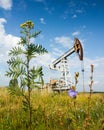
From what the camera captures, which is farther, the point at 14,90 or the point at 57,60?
the point at 57,60

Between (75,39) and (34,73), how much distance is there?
949 inches

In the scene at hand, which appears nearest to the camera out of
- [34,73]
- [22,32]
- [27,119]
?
[34,73]

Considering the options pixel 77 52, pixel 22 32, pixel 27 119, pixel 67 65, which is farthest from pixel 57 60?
pixel 22 32

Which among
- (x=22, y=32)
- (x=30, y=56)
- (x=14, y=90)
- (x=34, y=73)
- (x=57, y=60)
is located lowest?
(x=14, y=90)

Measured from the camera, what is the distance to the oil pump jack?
85.1ft

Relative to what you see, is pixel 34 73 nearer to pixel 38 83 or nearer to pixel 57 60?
pixel 38 83

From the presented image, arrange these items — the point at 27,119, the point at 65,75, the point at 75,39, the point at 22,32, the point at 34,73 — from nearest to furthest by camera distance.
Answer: the point at 34,73 < the point at 22,32 < the point at 27,119 < the point at 75,39 < the point at 65,75

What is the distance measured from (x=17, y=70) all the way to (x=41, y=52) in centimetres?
29

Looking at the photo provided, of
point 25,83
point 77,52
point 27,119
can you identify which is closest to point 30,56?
point 25,83

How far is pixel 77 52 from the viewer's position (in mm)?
26359

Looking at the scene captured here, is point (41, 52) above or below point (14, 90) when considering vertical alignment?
above

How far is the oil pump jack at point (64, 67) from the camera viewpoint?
2593cm

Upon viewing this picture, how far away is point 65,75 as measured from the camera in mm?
28531

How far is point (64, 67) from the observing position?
95.6 ft
